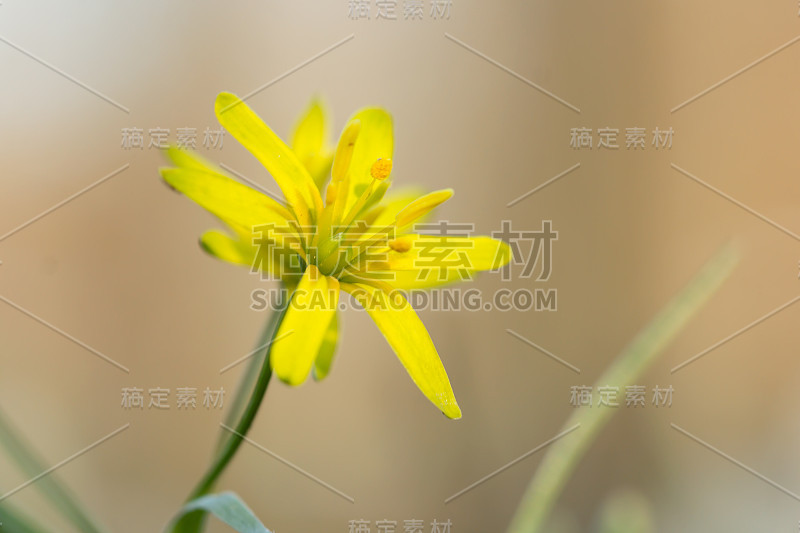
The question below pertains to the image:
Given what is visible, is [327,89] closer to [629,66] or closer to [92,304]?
[92,304]

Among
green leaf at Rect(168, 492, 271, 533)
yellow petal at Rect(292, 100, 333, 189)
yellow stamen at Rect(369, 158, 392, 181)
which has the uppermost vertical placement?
yellow petal at Rect(292, 100, 333, 189)

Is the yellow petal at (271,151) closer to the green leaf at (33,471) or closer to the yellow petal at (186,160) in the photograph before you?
the yellow petal at (186,160)

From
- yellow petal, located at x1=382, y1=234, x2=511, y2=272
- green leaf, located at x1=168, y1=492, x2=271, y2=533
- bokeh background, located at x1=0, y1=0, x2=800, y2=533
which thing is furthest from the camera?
bokeh background, located at x1=0, y1=0, x2=800, y2=533

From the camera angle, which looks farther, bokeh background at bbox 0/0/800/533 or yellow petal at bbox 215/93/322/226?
bokeh background at bbox 0/0/800/533

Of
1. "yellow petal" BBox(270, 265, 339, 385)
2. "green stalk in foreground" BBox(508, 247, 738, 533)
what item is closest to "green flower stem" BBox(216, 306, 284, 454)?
"yellow petal" BBox(270, 265, 339, 385)

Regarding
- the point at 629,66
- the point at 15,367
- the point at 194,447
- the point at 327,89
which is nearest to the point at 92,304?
the point at 15,367

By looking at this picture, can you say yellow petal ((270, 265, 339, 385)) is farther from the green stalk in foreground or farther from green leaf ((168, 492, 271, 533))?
the green stalk in foreground
